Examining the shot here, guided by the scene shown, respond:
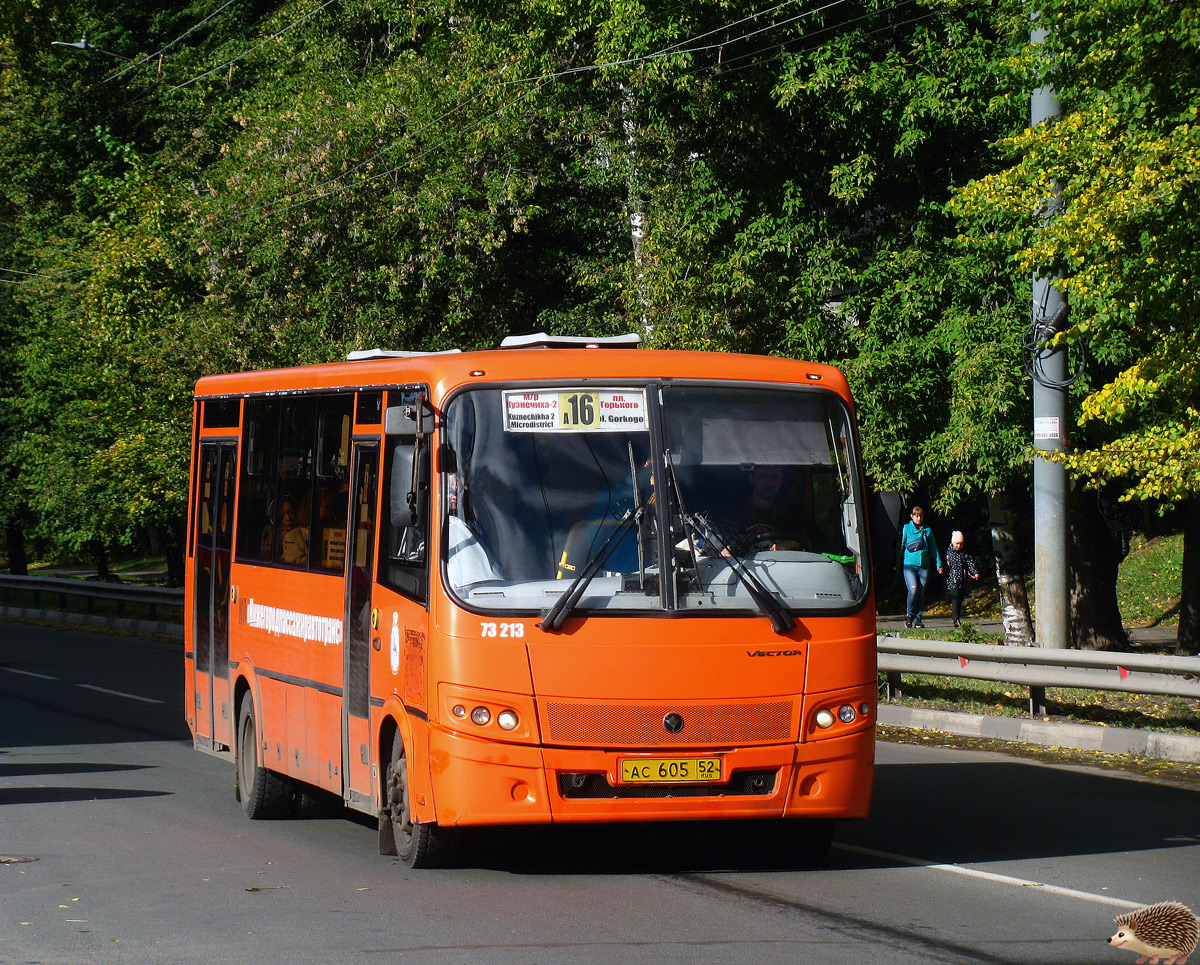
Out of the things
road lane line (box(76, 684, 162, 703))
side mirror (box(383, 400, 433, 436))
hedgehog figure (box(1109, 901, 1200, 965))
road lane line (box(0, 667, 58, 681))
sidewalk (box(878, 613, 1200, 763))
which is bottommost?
road lane line (box(0, 667, 58, 681))

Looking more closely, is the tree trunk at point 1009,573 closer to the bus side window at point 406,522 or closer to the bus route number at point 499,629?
the bus side window at point 406,522

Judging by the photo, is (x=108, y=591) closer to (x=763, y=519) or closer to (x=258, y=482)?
(x=258, y=482)

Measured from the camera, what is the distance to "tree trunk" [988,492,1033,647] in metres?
20.6

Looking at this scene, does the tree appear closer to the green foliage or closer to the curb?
the green foliage

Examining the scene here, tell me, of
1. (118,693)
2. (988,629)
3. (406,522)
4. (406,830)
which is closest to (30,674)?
(118,693)

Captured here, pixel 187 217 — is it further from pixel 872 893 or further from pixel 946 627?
pixel 872 893

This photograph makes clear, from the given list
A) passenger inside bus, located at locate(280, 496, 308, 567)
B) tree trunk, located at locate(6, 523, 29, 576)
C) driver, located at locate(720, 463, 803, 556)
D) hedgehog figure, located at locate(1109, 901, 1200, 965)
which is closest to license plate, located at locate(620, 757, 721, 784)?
driver, located at locate(720, 463, 803, 556)

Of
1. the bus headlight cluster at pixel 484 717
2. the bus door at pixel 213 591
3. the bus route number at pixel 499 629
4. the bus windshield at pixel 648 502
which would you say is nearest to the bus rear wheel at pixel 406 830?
the bus headlight cluster at pixel 484 717

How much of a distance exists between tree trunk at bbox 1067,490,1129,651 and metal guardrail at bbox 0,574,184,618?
14.9 meters

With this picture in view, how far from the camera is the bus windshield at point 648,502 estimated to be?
809 cm

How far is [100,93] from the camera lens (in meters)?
46.4

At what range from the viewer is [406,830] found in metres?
8.69

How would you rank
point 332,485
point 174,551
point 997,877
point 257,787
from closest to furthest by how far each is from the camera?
point 997,877 → point 332,485 → point 257,787 → point 174,551

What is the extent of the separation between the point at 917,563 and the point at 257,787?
1662cm
